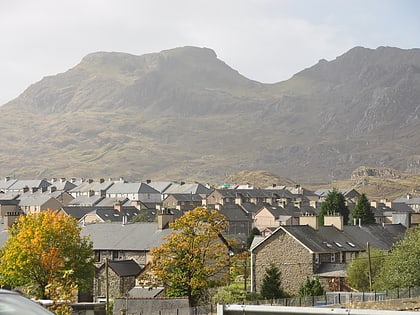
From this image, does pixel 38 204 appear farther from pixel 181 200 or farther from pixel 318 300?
pixel 318 300

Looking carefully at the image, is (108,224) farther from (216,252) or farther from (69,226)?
(216,252)

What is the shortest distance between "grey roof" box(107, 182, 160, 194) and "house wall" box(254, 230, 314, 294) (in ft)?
326

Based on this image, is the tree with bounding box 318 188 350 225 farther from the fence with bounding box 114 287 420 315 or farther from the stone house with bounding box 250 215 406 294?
the fence with bounding box 114 287 420 315

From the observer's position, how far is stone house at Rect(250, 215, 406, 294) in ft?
172

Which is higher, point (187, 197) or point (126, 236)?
point (187, 197)

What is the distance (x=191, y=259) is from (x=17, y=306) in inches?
1509

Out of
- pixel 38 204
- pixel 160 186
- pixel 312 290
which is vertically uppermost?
pixel 160 186

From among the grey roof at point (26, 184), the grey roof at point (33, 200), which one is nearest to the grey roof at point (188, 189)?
the grey roof at point (26, 184)

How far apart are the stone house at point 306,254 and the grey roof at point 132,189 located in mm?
97329

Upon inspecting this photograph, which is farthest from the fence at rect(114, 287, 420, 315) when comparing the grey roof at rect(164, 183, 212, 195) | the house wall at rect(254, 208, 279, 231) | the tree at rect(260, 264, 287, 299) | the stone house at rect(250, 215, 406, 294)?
the grey roof at rect(164, 183, 212, 195)

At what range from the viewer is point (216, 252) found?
46.5 meters

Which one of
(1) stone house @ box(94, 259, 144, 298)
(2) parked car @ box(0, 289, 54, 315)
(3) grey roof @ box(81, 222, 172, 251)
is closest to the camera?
(2) parked car @ box(0, 289, 54, 315)

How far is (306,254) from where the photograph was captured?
A: 174 feet

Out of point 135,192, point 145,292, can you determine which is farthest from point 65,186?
point 145,292
